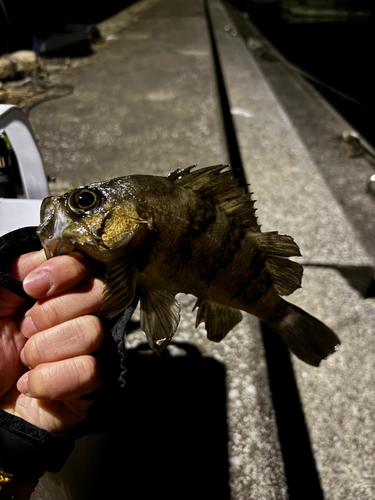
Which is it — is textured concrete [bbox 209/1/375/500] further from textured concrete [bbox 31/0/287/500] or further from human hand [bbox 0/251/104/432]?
human hand [bbox 0/251/104/432]

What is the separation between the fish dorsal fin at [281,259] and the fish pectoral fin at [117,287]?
429mm

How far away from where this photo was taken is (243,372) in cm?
174

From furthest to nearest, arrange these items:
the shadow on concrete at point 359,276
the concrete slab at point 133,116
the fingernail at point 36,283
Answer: the concrete slab at point 133,116, the shadow on concrete at point 359,276, the fingernail at point 36,283

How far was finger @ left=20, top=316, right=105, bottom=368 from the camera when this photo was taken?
2.97ft

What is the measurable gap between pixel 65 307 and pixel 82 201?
10.6 inches

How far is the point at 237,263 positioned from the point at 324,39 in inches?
593

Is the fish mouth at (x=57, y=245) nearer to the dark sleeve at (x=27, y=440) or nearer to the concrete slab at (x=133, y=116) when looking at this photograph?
the dark sleeve at (x=27, y=440)

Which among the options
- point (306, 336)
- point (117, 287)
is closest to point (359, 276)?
point (306, 336)

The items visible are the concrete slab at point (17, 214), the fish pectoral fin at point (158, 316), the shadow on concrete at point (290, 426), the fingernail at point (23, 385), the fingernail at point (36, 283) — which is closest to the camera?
the fingernail at point (36, 283)

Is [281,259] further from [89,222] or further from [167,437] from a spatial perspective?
[167,437]

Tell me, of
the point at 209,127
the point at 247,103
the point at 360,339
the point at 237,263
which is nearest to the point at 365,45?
the point at 247,103

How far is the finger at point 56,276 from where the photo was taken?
87cm

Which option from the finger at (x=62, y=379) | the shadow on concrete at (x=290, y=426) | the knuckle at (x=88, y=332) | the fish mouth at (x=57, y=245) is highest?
the fish mouth at (x=57, y=245)

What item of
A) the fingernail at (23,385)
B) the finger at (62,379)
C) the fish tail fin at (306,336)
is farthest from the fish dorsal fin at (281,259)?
the fingernail at (23,385)
